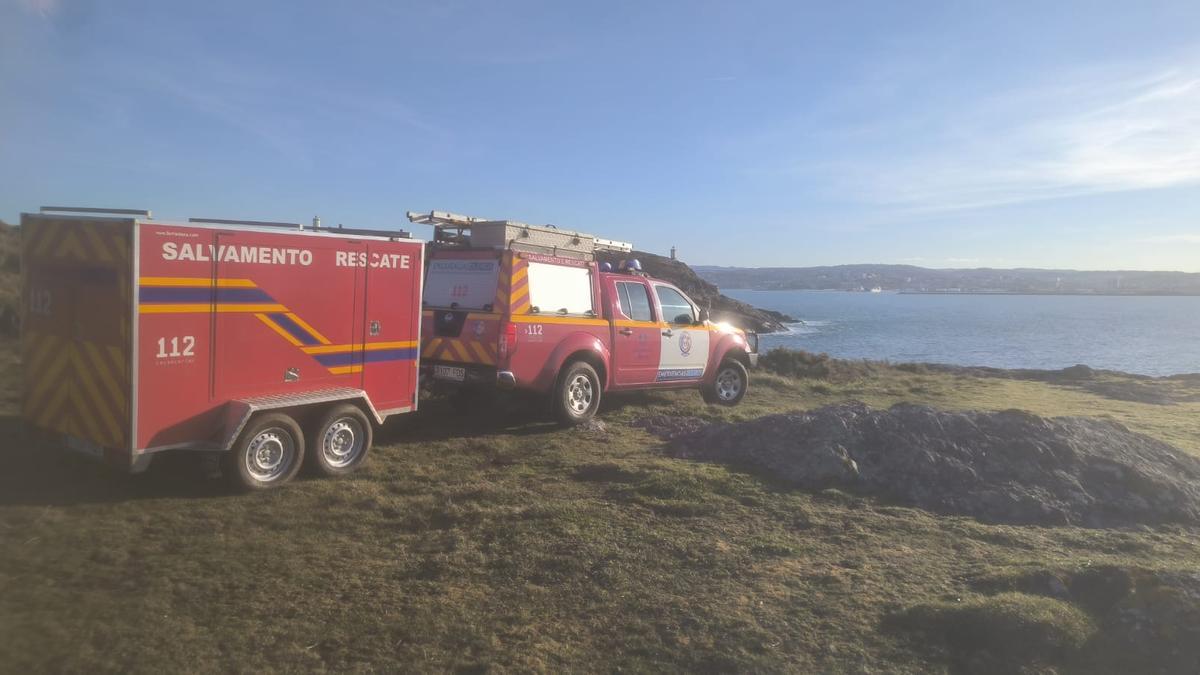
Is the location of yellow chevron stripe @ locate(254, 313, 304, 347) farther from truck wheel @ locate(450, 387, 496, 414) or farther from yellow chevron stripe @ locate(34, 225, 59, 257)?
truck wheel @ locate(450, 387, 496, 414)

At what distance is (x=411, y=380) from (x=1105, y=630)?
6.38m

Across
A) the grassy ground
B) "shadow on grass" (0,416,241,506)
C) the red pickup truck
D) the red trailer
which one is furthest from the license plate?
"shadow on grass" (0,416,241,506)

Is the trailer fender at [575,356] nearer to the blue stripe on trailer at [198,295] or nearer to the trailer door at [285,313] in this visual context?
the trailer door at [285,313]

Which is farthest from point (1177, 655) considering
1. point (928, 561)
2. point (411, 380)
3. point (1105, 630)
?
point (411, 380)

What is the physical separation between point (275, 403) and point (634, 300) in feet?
19.3

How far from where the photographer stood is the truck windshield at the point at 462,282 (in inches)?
366

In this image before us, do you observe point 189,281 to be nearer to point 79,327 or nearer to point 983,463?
point 79,327

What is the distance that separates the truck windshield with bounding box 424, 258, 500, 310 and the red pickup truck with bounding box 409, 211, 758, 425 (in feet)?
0.04

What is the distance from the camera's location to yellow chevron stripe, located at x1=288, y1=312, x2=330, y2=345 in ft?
22.1

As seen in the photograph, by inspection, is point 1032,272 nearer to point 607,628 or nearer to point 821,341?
point 821,341

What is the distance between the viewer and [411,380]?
8031mm

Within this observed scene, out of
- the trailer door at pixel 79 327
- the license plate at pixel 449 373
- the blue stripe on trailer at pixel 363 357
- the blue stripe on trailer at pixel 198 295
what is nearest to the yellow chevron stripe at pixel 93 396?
the trailer door at pixel 79 327

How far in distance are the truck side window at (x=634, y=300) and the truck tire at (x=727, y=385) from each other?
2.09 meters

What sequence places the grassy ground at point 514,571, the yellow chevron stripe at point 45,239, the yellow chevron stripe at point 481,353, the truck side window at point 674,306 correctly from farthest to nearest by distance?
the truck side window at point 674,306, the yellow chevron stripe at point 481,353, the yellow chevron stripe at point 45,239, the grassy ground at point 514,571
